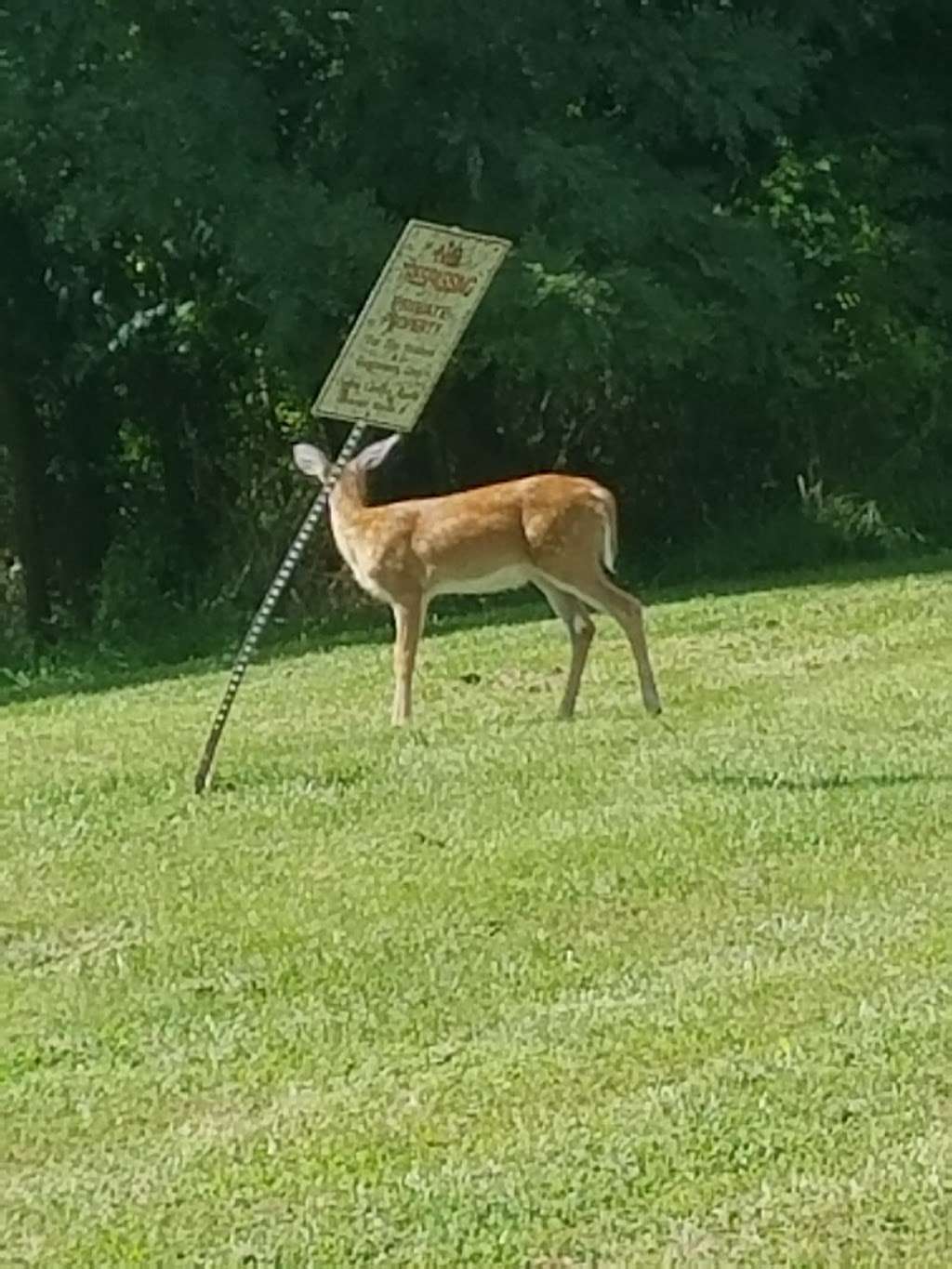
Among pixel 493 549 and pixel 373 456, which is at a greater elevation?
pixel 373 456

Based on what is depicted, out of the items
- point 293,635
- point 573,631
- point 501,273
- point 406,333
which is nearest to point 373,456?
point 573,631

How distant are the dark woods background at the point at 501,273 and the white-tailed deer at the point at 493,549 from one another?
17.5 ft

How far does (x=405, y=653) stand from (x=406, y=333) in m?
2.35

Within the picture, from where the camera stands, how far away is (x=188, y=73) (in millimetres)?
18453

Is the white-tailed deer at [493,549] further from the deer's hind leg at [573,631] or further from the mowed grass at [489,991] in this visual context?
the mowed grass at [489,991]

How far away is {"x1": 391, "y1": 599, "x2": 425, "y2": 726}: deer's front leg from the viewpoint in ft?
40.9

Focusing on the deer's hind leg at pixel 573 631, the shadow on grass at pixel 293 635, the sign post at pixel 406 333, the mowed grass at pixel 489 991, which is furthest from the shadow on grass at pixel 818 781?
the shadow on grass at pixel 293 635

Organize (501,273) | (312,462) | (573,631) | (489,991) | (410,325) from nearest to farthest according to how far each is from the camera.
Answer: (489,991) → (410,325) → (312,462) → (573,631) → (501,273)

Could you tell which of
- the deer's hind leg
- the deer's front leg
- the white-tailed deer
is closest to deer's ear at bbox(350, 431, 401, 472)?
the white-tailed deer

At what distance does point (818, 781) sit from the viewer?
1013cm

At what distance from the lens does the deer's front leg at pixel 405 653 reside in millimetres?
12453

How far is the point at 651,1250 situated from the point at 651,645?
1001 centimetres

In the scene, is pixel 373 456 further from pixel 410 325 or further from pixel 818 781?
pixel 818 781

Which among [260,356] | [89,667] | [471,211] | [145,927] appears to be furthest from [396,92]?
[145,927]
